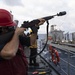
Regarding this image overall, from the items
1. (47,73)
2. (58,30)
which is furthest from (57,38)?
(47,73)

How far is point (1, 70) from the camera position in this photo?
2.42 metres

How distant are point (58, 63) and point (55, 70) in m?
0.23

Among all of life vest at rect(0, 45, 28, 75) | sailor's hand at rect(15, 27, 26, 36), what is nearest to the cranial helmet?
sailor's hand at rect(15, 27, 26, 36)

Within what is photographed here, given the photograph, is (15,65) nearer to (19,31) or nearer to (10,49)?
(10,49)

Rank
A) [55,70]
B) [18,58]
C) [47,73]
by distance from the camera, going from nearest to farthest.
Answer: [18,58]
[47,73]
[55,70]

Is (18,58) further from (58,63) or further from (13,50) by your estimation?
(58,63)

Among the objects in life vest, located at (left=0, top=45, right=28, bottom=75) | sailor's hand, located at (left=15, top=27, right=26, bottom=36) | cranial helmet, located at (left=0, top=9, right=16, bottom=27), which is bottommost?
life vest, located at (left=0, top=45, right=28, bottom=75)

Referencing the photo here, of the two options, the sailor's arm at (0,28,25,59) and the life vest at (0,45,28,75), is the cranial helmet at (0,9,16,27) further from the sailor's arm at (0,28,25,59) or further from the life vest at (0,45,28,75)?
the life vest at (0,45,28,75)

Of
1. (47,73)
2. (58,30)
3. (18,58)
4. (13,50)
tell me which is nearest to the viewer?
(13,50)

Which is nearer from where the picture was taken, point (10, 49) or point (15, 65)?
point (10, 49)

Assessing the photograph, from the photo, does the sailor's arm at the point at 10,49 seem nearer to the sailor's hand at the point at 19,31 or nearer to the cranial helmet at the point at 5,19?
the sailor's hand at the point at 19,31

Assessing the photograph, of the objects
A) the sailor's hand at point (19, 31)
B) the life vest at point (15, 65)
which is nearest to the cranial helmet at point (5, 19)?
the sailor's hand at point (19, 31)

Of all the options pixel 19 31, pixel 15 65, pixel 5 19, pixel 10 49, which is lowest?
pixel 15 65

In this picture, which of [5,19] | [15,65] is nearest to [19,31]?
[5,19]
